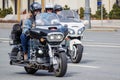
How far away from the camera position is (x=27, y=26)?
14.6 meters

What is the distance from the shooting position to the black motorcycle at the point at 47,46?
45.6ft

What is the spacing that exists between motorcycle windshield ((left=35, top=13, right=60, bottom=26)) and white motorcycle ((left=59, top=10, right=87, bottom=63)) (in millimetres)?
3311

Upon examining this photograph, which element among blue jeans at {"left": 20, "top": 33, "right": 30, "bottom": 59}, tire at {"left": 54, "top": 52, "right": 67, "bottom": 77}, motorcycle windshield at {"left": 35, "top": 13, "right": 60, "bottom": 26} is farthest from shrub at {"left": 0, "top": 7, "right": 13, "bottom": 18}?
tire at {"left": 54, "top": 52, "right": 67, "bottom": 77}

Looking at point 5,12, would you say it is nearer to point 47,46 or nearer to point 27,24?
point 27,24

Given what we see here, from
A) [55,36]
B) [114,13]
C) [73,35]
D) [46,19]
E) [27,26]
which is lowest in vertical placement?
[114,13]

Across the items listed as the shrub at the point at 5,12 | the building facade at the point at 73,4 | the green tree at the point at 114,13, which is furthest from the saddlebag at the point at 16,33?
the shrub at the point at 5,12

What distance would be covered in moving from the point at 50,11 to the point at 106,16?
57119mm

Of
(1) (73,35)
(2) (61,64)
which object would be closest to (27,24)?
(2) (61,64)

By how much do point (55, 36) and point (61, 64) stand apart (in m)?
0.72

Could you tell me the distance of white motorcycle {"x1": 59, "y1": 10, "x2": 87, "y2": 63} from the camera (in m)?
18.2

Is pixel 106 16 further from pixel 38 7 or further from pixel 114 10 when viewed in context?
pixel 38 7

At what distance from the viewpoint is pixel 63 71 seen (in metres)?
13.9

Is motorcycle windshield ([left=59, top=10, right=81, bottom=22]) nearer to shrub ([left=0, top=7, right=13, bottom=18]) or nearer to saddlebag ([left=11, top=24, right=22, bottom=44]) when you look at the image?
saddlebag ([left=11, top=24, right=22, bottom=44])

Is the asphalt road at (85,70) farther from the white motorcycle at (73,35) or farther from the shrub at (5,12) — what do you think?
the shrub at (5,12)
